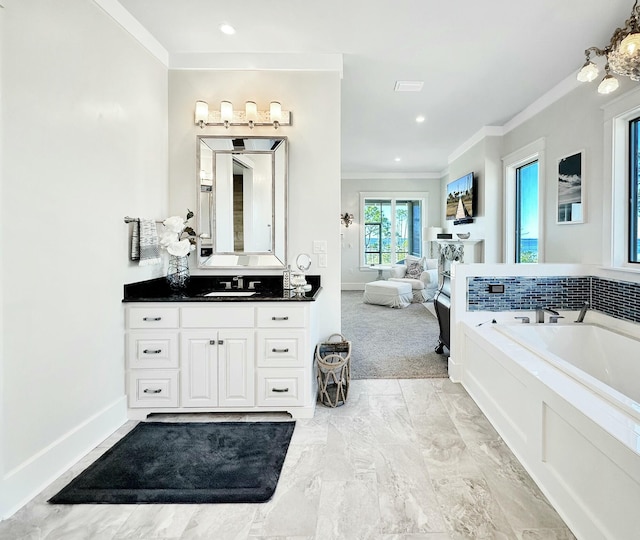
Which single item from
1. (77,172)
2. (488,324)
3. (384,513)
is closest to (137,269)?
(77,172)

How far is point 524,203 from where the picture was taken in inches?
186

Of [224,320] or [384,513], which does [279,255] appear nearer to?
[224,320]

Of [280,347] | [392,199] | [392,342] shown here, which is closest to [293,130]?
[280,347]

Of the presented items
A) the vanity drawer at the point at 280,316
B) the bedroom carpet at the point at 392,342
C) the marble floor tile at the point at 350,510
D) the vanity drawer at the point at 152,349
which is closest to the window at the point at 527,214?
the bedroom carpet at the point at 392,342

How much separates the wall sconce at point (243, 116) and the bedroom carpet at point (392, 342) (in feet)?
7.46

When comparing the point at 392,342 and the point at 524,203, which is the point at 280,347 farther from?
the point at 524,203

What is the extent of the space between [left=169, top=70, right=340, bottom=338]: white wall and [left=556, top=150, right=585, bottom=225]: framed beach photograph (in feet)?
7.20

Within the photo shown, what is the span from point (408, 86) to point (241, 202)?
2.02 meters

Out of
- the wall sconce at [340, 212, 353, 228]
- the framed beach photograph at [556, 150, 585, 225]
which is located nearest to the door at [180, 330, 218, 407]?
the framed beach photograph at [556, 150, 585, 225]

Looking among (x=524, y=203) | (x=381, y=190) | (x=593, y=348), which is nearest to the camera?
(x=593, y=348)

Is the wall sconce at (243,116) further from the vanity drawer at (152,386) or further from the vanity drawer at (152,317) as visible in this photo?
the vanity drawer at (152,386)

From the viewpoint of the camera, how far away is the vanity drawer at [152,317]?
2.51m

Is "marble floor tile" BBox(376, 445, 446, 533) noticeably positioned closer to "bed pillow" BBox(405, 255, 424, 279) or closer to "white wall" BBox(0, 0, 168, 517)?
"white wall" BBox(0, 0, 168, 517)

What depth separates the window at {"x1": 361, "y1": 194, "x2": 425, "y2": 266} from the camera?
29.5ft
